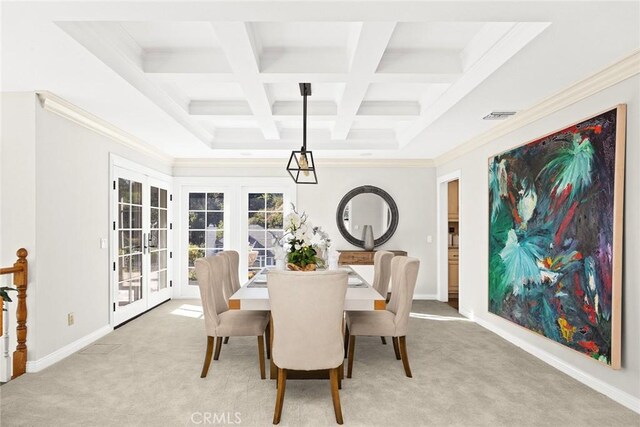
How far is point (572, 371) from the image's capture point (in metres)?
3.12

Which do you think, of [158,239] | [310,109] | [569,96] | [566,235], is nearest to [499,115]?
[569,96]

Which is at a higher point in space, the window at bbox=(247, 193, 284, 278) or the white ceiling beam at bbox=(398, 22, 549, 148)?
the white ceiling beam at bbox=(398, 22, 549, 148)

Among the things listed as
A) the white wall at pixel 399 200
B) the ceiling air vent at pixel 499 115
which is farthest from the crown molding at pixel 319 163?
the ceiling air vent at pixel 499 115

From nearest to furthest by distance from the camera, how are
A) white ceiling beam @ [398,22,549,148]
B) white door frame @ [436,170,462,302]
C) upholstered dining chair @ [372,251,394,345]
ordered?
1. white ceiling beam @ [398,22,549,148]
2. upholstered dining chair @ [372,251,394,345]
3. white door frame @ [436,170,462,302]

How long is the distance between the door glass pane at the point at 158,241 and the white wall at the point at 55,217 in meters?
1.39

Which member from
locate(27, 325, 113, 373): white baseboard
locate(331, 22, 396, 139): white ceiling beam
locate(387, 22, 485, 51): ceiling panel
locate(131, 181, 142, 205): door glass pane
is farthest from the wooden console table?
locate(387, 22, 485, 51): ceiling panel

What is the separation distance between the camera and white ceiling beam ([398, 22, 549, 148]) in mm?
2312

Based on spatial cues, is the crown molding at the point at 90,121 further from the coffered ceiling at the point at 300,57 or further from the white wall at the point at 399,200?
the white wall at the point at 399,200

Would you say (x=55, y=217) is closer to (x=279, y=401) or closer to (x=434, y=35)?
(x=279, y=401)

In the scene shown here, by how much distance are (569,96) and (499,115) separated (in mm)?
732

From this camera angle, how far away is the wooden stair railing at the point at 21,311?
10.3 feet

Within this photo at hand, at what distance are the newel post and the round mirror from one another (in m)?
4.28

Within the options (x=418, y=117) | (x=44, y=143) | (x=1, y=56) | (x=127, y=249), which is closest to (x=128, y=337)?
(x=127, y=249)

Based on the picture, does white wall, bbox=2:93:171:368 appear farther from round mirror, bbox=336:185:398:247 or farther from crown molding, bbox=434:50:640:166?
crown molding, bbox=434:50:640:166
